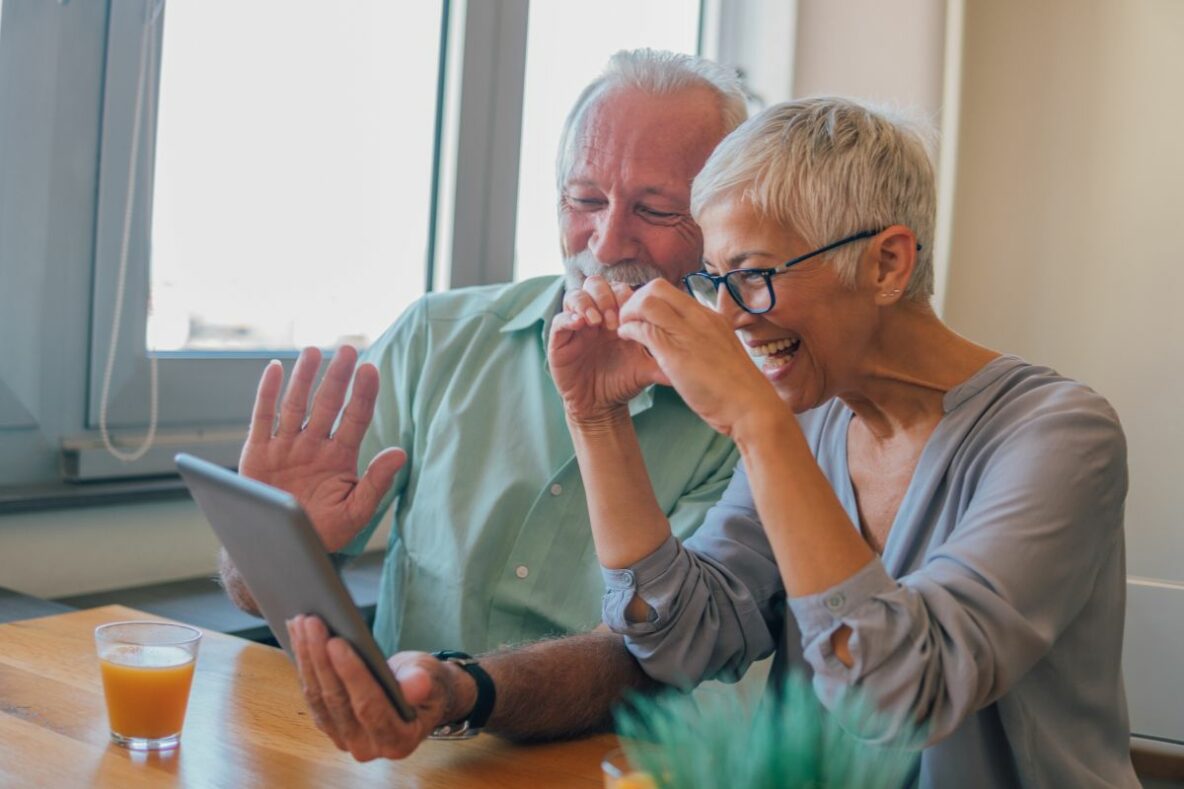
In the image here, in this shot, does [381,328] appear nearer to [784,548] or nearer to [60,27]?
[60,27]

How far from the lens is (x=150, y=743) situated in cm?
116

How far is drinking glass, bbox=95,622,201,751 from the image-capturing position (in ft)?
3.80

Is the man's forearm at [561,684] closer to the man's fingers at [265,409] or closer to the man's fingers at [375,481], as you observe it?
the man's fingers at [375,481]

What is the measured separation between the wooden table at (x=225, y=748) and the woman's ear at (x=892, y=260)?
1.88 feet

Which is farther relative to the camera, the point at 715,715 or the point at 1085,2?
the point at 1085,2

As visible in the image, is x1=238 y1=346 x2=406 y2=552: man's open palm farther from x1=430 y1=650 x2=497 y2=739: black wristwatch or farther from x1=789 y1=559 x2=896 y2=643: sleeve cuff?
x1=789 y1=559 x2=896 y2=643: sleeve cuff

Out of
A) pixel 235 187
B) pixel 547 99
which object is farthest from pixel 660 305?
pixel 547 99

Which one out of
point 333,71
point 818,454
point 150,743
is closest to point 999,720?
point 818,454

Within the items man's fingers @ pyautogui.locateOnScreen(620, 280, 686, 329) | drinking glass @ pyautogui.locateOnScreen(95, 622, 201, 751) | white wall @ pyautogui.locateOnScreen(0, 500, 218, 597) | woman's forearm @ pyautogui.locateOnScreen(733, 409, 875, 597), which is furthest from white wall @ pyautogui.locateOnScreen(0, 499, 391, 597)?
woman's forearm @ pyautogui.locateOnScreen(733, 409, 875, 597)

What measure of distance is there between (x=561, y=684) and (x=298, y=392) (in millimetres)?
544

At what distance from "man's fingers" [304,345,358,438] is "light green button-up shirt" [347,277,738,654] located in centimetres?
20

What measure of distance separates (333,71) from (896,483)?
1486 millimetres

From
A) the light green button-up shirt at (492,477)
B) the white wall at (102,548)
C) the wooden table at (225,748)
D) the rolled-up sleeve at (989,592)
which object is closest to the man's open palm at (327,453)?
the light green button-up shirt at (492,477)

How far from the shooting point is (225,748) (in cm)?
118
